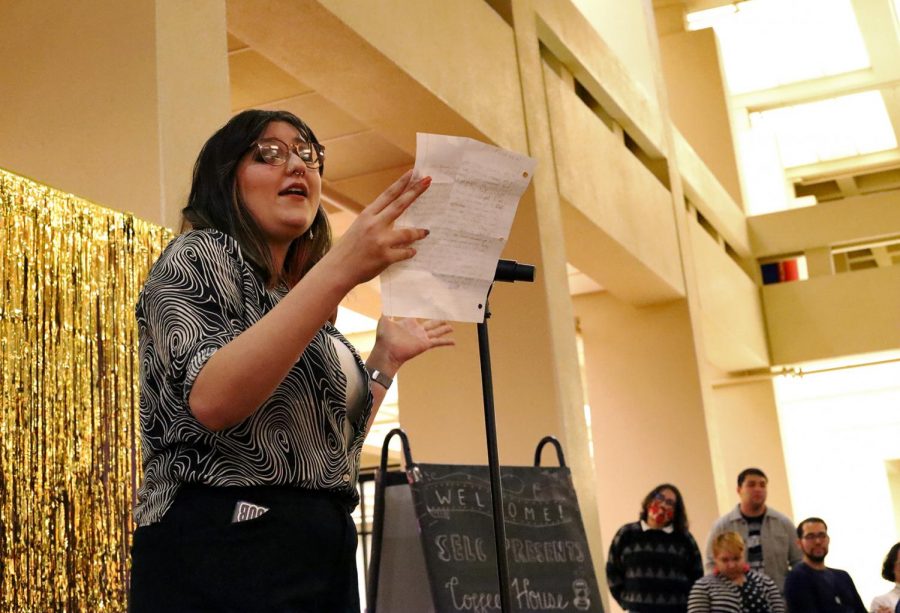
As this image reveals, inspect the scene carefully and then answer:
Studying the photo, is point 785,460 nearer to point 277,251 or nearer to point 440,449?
point 440,449

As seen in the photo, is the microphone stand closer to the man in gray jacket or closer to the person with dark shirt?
the person with dark shirt

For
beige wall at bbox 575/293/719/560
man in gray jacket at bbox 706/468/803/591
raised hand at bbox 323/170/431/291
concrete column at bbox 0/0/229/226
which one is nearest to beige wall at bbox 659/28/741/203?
beige wall at bbox 575/293/719/560

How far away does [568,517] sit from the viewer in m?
4.20

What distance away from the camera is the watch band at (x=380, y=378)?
1.66 metres

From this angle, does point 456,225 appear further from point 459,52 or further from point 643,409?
point 643,409

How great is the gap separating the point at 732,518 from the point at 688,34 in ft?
27.2

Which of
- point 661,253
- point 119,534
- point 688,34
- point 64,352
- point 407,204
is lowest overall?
point 119,534

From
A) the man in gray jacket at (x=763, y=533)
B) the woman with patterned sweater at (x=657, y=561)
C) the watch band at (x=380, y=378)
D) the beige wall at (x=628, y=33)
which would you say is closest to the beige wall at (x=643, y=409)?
the beige wall at (x=628, y=33)

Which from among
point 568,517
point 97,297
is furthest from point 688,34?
point 97,297

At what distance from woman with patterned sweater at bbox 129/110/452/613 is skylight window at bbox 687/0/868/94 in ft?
38.6

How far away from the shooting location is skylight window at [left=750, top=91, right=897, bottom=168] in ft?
46.7

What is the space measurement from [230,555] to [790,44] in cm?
1347

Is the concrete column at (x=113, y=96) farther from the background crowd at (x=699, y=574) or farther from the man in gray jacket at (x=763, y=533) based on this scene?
the man in gray jacket at (x=763, y=533)

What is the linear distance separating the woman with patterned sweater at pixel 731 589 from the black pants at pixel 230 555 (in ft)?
13.4
